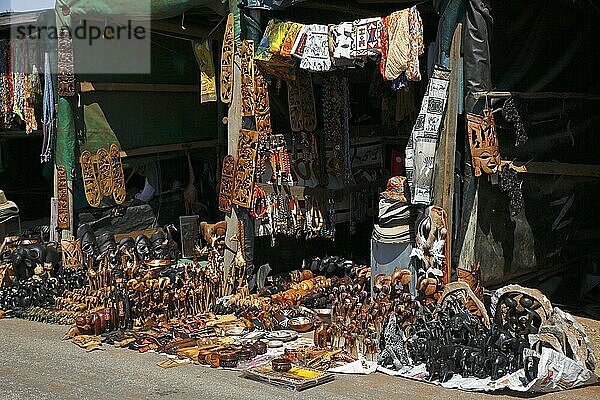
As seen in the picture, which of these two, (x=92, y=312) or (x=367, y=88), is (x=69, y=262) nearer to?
(x=92, y=312)

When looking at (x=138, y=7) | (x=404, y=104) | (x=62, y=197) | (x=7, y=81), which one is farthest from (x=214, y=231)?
(x=7, y=81)

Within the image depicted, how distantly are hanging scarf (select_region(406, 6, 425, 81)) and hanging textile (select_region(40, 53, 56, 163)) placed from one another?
4.54 metres

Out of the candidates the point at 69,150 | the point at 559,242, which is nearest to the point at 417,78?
the point at 559,242

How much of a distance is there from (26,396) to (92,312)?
1.96m

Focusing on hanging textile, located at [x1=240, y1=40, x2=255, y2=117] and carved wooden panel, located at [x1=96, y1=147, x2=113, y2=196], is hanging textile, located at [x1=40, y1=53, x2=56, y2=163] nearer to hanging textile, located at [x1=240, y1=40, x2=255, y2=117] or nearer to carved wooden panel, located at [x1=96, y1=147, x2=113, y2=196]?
carved wooden panel, located at [x1=96, y1=147, x2=113, y2=196]

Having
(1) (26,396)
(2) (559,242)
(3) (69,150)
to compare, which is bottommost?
(1) (26,396)

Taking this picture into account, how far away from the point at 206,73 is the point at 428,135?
10.9 ft

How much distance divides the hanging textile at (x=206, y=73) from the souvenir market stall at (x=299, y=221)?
27 millimetres

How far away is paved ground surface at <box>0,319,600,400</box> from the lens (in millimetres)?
6711

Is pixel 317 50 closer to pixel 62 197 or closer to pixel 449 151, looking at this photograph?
pixel 449 151

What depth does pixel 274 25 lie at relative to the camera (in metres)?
9.29

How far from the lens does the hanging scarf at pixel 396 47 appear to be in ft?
26.9

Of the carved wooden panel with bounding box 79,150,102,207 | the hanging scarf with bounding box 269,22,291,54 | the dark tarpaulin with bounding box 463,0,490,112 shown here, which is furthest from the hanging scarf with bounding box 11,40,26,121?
the dark tarpaulin with bounding box 463,0,490,112

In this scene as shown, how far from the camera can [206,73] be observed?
1041 cm
